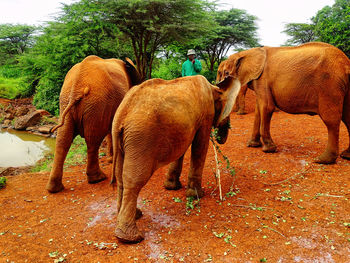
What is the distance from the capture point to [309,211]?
3.87 metres

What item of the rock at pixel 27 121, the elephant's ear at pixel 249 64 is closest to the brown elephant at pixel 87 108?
the elephant's ear at pixel 249 64

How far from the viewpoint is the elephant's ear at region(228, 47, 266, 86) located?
651 centimetres

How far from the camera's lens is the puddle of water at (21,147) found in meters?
8.52

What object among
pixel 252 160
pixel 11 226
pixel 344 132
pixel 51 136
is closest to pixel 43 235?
pixel 11 226

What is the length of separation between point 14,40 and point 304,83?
36.5m

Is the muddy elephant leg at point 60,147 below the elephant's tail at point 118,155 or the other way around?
below

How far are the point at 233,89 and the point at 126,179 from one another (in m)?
2.37

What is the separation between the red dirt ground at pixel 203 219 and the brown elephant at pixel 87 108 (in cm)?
64

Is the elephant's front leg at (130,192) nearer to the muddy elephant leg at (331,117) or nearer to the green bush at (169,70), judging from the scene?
the muddy elephant leg at (331,117)

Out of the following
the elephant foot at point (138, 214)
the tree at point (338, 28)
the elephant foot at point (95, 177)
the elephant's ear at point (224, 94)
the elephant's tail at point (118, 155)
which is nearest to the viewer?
the elephant's tail at point (118, 155)

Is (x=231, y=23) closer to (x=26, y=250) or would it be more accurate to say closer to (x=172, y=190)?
(x=172, y=190)

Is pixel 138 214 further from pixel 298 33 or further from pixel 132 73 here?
pixel 298 33

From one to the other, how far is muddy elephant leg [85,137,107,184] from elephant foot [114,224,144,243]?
216 centimetres

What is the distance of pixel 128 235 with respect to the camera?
316cm
